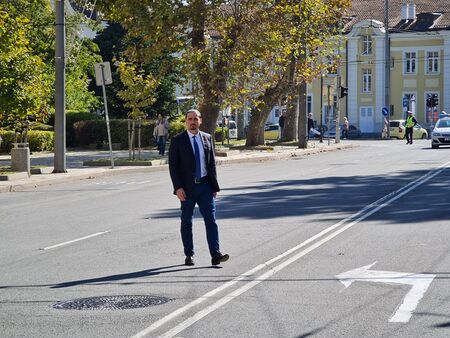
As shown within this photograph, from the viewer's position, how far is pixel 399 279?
10359 mm

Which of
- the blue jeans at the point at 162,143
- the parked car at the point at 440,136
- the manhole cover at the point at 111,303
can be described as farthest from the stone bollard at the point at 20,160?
the parked car at the point at 440,136

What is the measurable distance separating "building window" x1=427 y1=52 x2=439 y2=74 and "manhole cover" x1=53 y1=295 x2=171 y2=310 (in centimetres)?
7780

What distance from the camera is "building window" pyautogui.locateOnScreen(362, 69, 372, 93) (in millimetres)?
85875

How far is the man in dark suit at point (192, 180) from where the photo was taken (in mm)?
11555

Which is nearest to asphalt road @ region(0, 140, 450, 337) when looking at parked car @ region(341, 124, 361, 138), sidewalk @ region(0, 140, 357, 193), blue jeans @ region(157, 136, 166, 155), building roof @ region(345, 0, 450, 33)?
sidewalk @ region(0, 140, 357, 193)

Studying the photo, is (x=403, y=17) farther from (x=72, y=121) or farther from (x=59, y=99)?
(x=59, y=99)

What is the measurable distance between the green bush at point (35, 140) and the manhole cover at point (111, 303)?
34423 millimetres

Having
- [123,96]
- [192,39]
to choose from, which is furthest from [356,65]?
[123,96]

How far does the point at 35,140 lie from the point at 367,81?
4688 cm

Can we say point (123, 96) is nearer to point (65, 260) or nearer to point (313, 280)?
point (65, 260)

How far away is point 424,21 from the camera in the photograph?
85125 mm

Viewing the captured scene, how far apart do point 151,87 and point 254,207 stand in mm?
17721

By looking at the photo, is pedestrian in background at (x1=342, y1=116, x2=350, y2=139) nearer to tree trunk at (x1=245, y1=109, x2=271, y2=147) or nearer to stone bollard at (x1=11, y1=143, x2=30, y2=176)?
tree trunk at (x1=245, y1=109, x2=271, y2=147)

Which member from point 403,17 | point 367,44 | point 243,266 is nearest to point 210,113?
point 243,266
